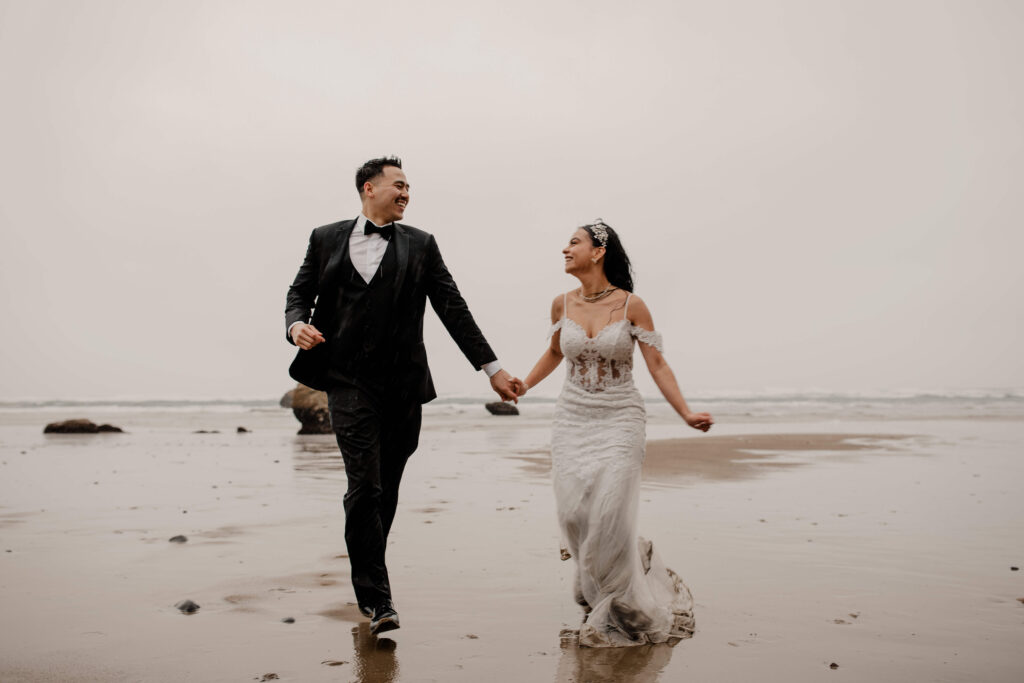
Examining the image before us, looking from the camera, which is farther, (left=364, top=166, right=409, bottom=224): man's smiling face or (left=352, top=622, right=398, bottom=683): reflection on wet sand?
(left=364, top=166, right=409, bottom=224): man's smiling face

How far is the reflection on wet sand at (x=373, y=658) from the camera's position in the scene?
3.50 meters

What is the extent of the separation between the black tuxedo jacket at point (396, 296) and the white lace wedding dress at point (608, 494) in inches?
30.6

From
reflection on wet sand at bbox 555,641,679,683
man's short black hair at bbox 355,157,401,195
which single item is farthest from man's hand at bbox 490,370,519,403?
reflection on wet sand at bbox 555,641,679,683

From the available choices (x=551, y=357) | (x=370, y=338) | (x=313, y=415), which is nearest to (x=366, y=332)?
(x=370, y=338)

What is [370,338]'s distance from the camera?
14.6 feet

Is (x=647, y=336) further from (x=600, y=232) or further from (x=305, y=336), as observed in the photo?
(x=305, y=336)

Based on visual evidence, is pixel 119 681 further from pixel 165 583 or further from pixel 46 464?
pixel 46 464

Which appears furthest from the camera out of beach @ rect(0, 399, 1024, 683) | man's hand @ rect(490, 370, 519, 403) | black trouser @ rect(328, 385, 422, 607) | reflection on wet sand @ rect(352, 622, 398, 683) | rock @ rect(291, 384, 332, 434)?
rock @ rect(291, 384, 332, 434)

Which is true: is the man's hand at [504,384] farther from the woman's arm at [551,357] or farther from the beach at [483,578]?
the beach at [483,578]

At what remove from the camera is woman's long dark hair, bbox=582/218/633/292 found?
4.98m

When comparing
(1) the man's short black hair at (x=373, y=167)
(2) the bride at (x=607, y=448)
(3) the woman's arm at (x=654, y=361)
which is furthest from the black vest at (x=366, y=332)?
(3) the woman's arm at (x=654, y=361)

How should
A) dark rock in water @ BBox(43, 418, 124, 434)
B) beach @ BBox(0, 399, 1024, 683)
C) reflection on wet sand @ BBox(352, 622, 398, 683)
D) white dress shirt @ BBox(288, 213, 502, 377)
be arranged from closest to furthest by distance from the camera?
reflection on wet sand @ BBox(352, 622, 398, 683) < beach @ BBox(0, 399, 1024, 683) < white dress shirt @ BBox(288, 213, 502, 377) < dark rock in water @ BBox(43, 418, 124, 434)

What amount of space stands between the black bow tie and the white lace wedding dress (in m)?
1.14

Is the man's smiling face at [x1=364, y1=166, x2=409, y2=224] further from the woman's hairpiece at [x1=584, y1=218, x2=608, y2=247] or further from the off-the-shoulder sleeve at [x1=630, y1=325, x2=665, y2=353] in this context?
the off-the-shoulder sleeve at [x1=630, y1=325, x2=665, y2=353]
